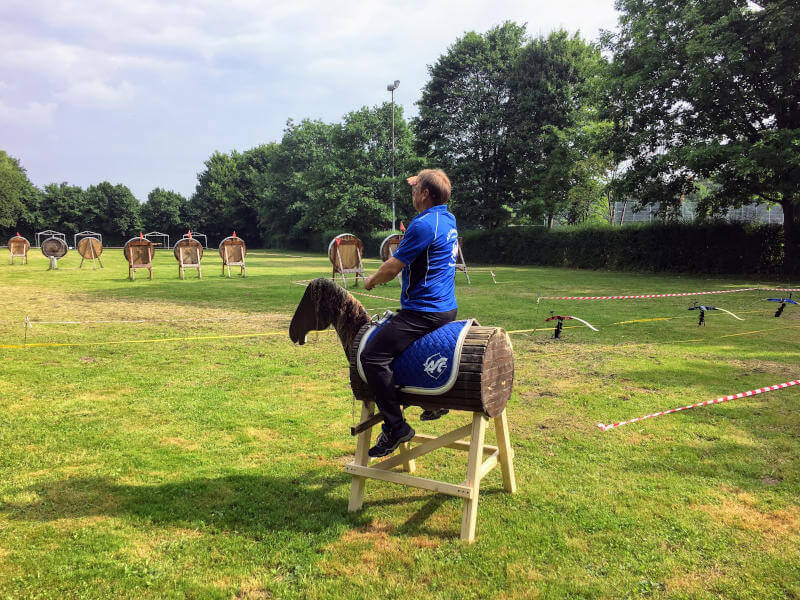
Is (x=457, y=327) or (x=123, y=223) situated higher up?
(x=123, y=223)

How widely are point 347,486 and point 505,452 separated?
1192 millimetres

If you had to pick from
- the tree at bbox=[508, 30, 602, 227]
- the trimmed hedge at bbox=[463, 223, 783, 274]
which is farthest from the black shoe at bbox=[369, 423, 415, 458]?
the tree at bbox=[508, 30, 602, 227]

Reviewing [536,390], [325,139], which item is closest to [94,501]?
[536,390]

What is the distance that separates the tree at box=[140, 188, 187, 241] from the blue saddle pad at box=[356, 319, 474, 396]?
76572mm

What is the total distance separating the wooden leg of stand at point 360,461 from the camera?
3.57 meters

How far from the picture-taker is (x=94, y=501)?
356 centimetres

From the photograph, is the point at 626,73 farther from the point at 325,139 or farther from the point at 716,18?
the point at 325,139

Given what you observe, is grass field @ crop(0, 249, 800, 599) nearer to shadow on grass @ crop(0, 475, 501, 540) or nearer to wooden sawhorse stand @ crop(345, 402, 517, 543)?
shadow on grass @ crop(0, 475, 501, 540)

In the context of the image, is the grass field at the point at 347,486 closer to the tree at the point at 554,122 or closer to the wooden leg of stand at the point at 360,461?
the wooden leg of stand at the point at 360,461

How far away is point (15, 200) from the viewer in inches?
2596

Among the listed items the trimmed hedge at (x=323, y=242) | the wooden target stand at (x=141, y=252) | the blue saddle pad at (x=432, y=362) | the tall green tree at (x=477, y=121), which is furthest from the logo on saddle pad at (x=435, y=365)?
the trimmed hedge at (x=323, y=242)

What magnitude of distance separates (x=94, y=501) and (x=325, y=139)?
2548 inches

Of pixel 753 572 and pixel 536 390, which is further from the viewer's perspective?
pixel 536 390

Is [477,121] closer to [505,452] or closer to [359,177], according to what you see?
[359,177]
